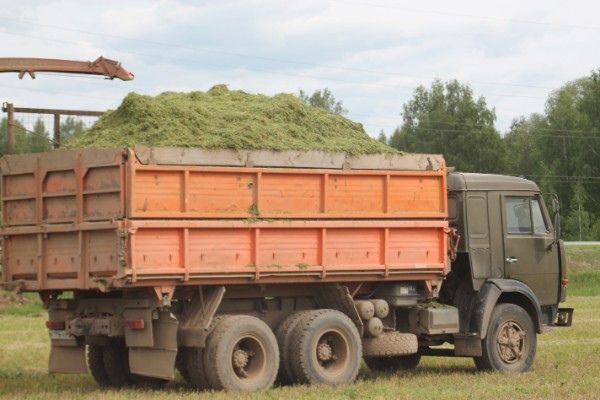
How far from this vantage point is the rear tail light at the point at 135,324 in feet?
47.8

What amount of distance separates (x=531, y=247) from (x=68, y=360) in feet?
21.9

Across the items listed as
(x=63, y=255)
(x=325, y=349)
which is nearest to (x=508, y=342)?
(x=325, y=349)

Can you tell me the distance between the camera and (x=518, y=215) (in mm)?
18453

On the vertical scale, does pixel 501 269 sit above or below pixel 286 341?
above

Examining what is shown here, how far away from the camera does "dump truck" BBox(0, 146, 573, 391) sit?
1447 cm

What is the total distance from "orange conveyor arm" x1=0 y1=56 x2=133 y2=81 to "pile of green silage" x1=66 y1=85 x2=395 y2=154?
1.61 meters

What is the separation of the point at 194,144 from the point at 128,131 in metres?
0.89

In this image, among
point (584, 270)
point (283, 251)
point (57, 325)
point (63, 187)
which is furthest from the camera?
point (584, 270)

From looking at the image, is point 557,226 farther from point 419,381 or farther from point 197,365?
point 197,365

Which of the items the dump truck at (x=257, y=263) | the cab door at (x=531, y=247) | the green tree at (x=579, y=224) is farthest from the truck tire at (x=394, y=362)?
the green tree at (x=579, y=224)

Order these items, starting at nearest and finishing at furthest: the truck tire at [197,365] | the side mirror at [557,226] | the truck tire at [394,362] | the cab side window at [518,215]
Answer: the truck tire at [197,365], the side mirror at [557,226], the cab side window at [518,215], the truck tire at [394,362]

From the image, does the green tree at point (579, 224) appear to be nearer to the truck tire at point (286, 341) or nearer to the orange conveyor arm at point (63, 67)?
the orange conveyor arm at point (63, 67)

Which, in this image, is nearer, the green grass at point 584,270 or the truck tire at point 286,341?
the truck tire at point 286,341

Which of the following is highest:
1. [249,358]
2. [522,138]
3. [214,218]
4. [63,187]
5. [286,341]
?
[522,138]
